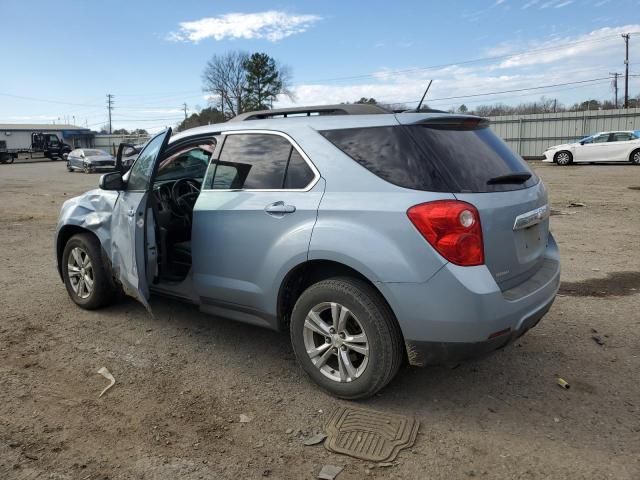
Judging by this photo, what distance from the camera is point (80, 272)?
488 cm

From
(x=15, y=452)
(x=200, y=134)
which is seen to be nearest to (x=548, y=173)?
(x=200, y=134)

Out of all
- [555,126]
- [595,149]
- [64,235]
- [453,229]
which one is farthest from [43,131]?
[453,229]

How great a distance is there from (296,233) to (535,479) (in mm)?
1867

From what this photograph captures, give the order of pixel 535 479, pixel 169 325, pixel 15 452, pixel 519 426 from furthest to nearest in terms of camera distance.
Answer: pixel 169 325
pixel 519 426
pixel 15 452
pixel 535 479

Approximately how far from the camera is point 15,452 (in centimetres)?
277

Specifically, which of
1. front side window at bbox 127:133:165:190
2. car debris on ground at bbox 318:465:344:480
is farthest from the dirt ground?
front side window at bbox 127:133:165:190

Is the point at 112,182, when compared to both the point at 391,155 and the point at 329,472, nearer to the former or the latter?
the point at 391,155

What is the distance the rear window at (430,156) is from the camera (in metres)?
2.93

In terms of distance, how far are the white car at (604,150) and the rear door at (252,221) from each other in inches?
925

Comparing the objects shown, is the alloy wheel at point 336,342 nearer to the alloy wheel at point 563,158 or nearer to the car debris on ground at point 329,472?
the car debris on ground at point 329,472

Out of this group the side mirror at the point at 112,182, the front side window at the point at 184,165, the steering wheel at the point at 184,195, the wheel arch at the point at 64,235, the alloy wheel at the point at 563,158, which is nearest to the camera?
the side mirror at the point at 112,182

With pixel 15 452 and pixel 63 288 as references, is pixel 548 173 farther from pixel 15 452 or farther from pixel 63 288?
pixel 15 452

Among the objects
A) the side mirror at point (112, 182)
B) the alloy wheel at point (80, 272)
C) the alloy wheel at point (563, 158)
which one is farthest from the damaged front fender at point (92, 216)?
the alloy wheel at point (563, 158)

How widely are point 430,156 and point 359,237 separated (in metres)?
0.62
